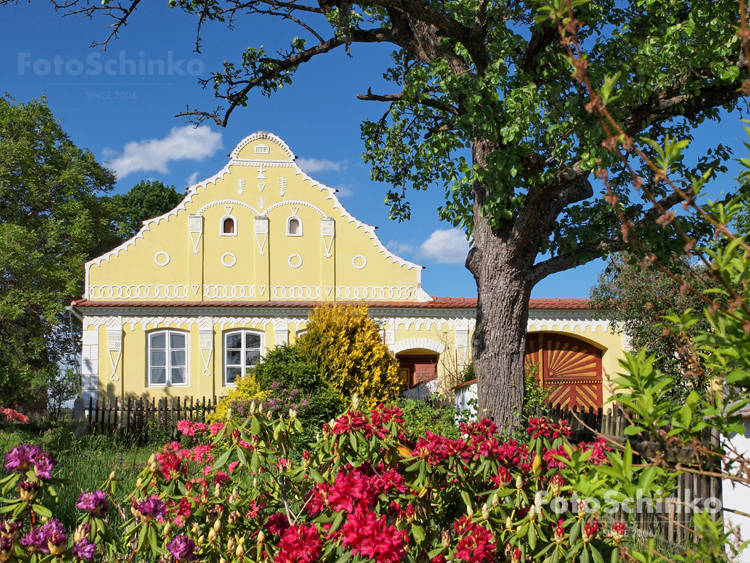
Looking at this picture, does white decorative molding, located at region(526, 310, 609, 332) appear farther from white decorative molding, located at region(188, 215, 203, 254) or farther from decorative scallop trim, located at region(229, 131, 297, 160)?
white decorative molding, located at region(188, 215, 203, 254)

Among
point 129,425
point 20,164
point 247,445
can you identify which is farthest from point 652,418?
point 20,164

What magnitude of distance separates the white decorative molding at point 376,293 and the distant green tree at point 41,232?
34.8 feet

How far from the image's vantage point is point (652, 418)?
1.66m

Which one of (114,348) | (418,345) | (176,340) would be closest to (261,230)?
(176,340)

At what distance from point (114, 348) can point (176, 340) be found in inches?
70.6

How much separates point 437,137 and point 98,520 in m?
5.13

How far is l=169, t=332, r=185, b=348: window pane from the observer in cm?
1878

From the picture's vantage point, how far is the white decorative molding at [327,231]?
2034cm

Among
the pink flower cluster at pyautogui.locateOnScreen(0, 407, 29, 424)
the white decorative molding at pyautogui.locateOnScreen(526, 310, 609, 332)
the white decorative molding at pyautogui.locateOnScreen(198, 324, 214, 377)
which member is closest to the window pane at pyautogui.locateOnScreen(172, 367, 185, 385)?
the white decorative molding at pyautogui.locateOnScreen(198, 324, 214, 377)

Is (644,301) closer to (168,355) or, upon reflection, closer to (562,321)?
(562,321)

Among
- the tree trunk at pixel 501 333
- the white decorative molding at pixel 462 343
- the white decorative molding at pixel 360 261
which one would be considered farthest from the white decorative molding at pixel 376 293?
the tree trunk at pixel 501 333

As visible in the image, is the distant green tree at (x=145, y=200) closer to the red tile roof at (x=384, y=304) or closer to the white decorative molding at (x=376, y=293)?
the red tile roof at (x=384, y=304)

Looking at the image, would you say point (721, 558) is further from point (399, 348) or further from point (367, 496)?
point (399, 348)

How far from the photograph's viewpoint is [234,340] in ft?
62.3
